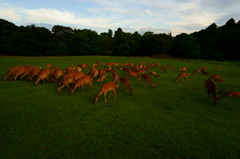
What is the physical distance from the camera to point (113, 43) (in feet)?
231

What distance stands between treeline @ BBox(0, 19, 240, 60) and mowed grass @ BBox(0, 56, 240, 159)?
52.3 meters

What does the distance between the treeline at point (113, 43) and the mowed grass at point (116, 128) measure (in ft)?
171

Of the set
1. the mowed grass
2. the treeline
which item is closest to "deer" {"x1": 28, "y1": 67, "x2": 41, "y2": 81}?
the mowed grass

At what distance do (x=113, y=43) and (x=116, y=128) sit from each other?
68.1m

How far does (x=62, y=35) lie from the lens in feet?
229

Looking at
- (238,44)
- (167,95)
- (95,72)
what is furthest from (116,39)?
(167,95)

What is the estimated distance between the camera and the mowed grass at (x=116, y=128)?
4102 millimetres

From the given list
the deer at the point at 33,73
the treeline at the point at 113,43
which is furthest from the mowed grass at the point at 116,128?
the treeline at the point at 113,43

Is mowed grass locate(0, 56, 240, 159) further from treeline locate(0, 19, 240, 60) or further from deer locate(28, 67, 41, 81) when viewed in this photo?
treeline locate(0, 19, 240, 60)

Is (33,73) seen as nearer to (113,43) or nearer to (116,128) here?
(116,128)

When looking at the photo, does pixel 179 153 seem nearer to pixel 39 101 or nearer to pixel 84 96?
pixel 84 96

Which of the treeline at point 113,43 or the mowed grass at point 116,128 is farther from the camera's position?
the treeline at point 113,43

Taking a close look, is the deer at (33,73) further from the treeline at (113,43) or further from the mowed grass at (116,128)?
the treeline at (113,43)

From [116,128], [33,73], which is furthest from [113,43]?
[116,128]
